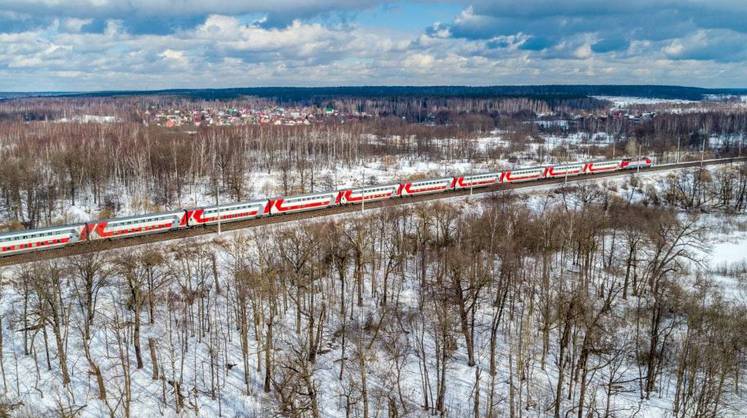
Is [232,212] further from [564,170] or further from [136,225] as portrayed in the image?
[564,170]

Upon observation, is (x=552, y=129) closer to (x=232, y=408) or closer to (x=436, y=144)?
(x=436, y=144)

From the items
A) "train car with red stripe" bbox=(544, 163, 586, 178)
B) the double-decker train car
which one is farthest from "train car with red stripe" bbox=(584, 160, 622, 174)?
the double-decker train car

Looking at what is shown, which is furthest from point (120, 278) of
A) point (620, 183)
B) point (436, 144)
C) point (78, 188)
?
point (436, 144)

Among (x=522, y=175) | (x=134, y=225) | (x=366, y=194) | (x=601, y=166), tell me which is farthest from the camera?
(x=601, y=166)

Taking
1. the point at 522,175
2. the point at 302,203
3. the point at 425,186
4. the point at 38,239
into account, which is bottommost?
the point at 38,239

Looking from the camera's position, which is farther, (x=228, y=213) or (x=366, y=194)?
(x=366, y=194)

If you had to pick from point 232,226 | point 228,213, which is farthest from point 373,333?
point 228,213

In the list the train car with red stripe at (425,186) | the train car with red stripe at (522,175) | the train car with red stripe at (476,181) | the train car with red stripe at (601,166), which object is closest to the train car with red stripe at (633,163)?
the train car with red stripe at (601,166)

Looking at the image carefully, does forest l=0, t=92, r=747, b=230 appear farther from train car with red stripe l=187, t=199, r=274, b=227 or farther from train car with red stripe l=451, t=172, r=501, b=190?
train car with red stripe l=451, t=172, r=501, b=190
